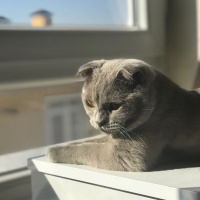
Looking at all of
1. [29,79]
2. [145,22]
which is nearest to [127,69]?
[29,79]

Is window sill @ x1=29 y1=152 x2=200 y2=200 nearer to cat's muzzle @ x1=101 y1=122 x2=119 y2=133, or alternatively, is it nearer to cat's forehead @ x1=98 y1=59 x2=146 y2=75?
cat's muzzle @ x1=101 y1=122 x2=119 y2=133

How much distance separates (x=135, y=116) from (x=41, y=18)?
537mm

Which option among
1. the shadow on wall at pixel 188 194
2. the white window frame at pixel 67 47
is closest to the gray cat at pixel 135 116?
the shadow on wall at pixel 188 194

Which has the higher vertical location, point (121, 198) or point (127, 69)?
point (127, 69)

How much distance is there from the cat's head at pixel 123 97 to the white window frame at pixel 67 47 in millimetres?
351

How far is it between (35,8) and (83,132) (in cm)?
A: 45

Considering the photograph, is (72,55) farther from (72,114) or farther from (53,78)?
(72,114)

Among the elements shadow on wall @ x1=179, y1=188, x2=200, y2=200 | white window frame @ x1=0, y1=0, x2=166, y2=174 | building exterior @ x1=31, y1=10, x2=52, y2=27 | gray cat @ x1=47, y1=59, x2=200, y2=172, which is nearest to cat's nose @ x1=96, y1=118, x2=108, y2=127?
gray cat @ x1=47, y1=59, x2=200, y2=172

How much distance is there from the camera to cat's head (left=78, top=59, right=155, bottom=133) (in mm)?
816

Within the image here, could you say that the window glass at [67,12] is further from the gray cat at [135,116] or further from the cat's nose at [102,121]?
the cat's nose at [102,121]

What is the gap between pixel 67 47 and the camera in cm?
123

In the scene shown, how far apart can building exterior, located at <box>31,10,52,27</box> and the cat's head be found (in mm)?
432

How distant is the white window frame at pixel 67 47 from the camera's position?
109 cm

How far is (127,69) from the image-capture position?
805 millimetres
